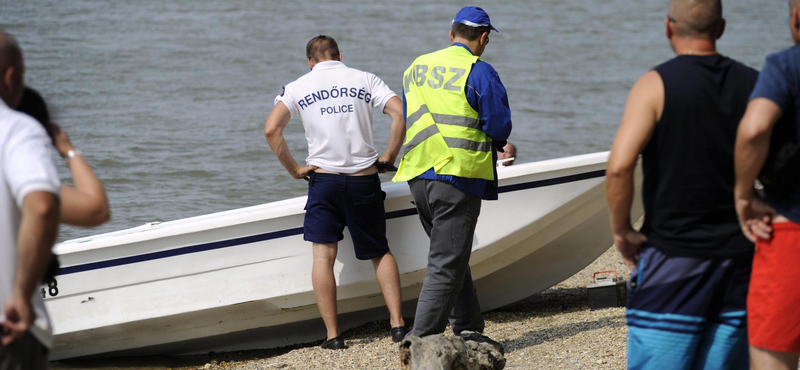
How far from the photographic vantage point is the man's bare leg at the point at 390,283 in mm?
4949

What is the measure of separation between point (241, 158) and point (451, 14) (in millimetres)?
14704

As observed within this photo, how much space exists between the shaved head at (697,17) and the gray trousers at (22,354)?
1.99 m

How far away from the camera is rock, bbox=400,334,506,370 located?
12.5 ft

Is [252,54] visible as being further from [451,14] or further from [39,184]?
[39,184]

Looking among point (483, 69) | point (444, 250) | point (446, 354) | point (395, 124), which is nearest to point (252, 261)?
point (395, 124)

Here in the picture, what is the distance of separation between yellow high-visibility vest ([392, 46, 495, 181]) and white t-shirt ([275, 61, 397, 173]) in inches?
26.2

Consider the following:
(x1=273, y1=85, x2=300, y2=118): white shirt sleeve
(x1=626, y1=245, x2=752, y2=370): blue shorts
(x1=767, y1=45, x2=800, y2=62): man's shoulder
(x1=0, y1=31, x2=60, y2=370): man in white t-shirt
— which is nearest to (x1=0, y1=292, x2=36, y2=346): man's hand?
(x1=0, y1=31, x2=60, y2=370): man in white t-shirt

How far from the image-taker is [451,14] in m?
25.6

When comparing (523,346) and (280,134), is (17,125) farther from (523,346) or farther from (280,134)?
(523,346)

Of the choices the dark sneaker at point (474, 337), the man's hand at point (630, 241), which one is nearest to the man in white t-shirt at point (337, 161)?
the dark sneaker at point (474, 337)

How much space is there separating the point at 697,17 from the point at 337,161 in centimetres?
268

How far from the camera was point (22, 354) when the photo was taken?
→ 2.08 metres

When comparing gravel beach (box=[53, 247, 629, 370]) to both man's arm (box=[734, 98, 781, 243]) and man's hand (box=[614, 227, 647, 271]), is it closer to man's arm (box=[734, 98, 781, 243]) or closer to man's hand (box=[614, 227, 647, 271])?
man's hand (box=[614, 227, 647, 271])

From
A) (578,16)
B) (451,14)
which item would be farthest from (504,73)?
(578,16)
